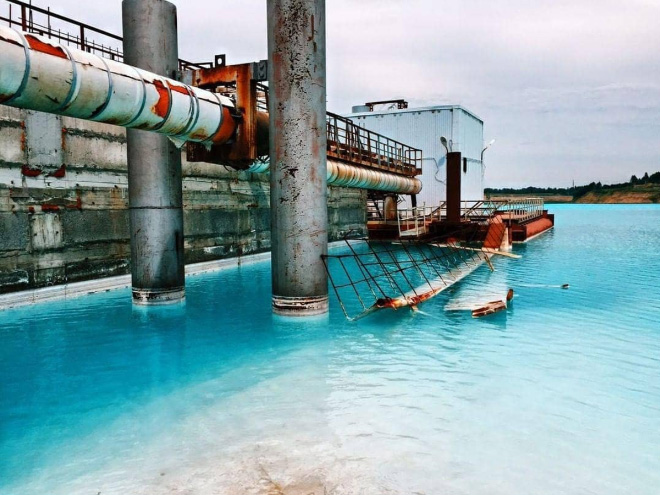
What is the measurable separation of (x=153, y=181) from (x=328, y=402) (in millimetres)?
8082

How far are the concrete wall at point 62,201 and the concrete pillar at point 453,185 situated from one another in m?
12.5

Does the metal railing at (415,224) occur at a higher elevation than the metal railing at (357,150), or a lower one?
lower

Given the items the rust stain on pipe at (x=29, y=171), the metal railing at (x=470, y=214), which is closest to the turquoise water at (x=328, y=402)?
the rust stain on pipe at (x=29, y=171)

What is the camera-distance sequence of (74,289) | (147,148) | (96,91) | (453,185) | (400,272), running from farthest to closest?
(453,185), (400,272), (74,289), (147,148), (96,91)

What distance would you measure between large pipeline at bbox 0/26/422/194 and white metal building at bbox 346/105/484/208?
2984cm

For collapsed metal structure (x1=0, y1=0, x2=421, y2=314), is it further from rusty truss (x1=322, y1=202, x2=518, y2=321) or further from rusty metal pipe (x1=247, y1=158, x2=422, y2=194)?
rusty metal pipe (x1=247, y1=158, x2=422, y2=194)

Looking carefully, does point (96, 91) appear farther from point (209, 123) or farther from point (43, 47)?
point (209, 123)

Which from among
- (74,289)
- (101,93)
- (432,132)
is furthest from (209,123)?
(432,132)

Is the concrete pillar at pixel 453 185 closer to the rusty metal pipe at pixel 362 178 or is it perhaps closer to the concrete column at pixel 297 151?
the rusty metal pipe at pixel 362 178

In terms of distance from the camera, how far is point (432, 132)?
39.6m

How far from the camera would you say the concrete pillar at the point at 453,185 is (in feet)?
79.9

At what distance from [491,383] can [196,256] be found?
13.1 meters

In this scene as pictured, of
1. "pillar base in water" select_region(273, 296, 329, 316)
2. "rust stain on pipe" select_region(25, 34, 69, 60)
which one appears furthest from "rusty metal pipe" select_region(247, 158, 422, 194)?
"rust stain on pipe" select_region(25, 34, 69, 60)

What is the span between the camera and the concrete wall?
481 inches
